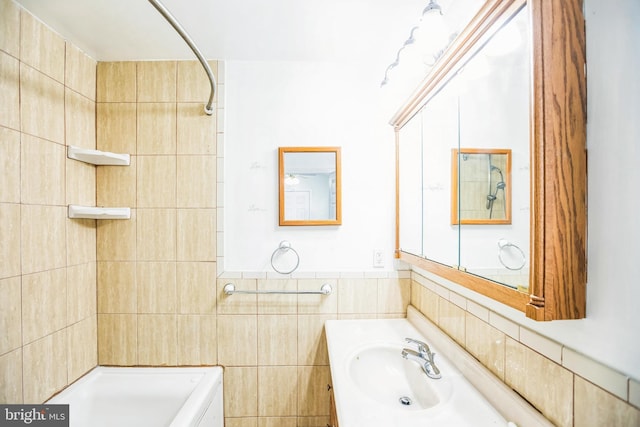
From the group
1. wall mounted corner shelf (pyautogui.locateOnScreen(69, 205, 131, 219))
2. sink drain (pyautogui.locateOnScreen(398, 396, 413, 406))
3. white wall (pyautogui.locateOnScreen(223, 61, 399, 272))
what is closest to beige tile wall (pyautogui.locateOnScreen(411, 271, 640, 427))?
sink drain (pyautogui.locateOnScreen(398, 396, 413, 406))

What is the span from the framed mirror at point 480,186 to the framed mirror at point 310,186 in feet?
2.29

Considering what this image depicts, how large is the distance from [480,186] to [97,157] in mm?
1841

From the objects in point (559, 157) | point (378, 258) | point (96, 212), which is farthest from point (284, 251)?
point (559, 157)

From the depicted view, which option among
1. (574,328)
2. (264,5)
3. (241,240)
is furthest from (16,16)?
(574,328)

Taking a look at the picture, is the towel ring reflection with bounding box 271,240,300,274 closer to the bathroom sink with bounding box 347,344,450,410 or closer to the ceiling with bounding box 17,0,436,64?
the bathroom sink with bounding box 347,344,450,410

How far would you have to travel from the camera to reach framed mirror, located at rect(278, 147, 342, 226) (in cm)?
149

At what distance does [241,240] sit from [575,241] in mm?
1426

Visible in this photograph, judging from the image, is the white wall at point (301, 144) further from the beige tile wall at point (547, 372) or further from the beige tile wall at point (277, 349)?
A: the beige tile wall at point (547, 372)

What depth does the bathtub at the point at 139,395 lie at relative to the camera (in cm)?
128

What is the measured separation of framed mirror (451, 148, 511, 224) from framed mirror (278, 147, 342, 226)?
0.70 meters

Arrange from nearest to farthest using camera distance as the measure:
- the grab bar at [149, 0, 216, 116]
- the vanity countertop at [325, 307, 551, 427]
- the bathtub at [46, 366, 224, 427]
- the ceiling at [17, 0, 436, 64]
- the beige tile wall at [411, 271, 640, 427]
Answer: the beige tile wall at [411, 271, 640, 427] → the vanity countertop at [325, 307, 551, 427] → the grab bar at [149, 0, 216, 116] → the ceiling at [17, 0, 436, 64] → the bathtub at [46, 366, 224, 427]

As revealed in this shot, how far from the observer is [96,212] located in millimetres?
1339

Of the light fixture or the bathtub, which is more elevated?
the light fixture

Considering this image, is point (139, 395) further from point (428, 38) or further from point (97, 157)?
point (428, 38)
